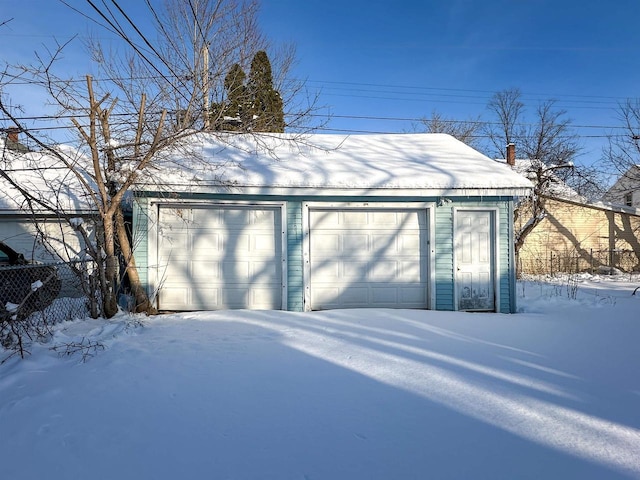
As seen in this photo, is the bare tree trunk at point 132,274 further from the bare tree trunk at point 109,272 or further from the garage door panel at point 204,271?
the garage door panel at point 204,271

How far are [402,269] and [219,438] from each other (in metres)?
5.56

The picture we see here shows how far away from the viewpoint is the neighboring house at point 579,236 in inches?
645

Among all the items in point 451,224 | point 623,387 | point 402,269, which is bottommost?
point 623,387

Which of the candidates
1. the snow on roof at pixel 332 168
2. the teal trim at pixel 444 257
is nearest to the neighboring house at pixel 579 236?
the snow on roof at pixel 332 168

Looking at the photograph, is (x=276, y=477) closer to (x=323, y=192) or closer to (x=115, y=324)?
(x=115, y=324)

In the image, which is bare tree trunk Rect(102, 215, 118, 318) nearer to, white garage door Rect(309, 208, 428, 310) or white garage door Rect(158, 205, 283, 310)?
white garage door Rect(158, 205, 283, 310)

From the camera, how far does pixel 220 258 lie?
7.14m

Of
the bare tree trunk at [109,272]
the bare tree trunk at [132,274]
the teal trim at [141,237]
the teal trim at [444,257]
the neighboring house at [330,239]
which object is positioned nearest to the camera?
the bare tree trunk at [109,272]

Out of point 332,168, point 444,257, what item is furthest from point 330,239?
point 444,257

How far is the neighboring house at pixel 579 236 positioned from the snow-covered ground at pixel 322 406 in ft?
42.1

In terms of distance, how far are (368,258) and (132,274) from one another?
437 centimetres

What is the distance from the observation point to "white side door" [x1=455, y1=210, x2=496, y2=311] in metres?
7.36

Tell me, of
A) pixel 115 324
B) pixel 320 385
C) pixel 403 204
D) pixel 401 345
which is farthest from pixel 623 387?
pixel 115 324

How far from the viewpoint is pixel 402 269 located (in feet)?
24.3
